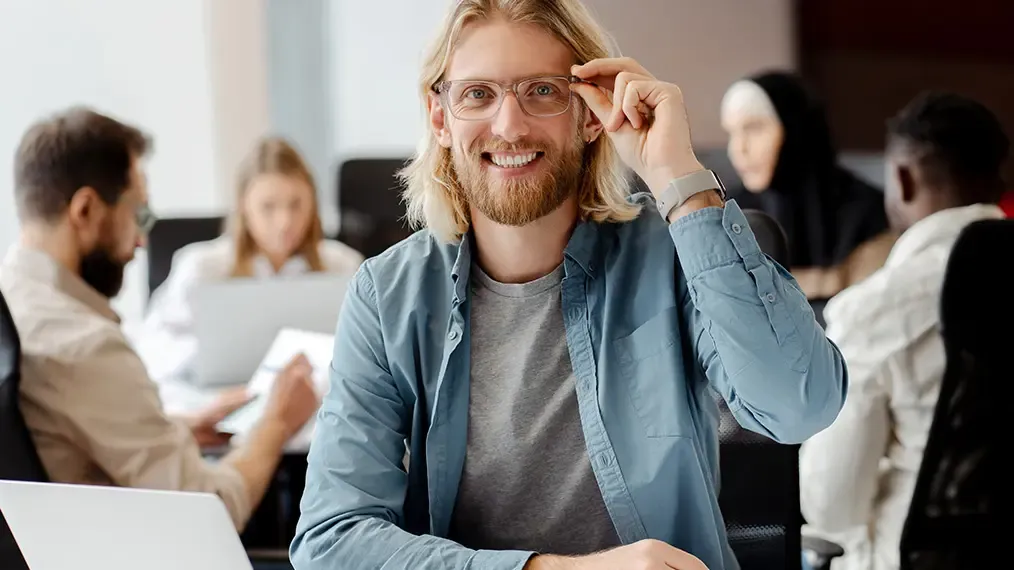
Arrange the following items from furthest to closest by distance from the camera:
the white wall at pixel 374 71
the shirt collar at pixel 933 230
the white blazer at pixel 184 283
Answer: the white wall at pixel 374 71, the white blazer at pixel 184 283, the shirt collar at pixel 933 230

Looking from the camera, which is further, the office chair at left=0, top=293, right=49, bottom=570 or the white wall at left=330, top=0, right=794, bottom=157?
the white wall at left=330, top=0, right=794, bottom=157

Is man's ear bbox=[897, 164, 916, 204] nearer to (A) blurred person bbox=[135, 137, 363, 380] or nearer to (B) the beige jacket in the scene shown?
(B) the beige jacket

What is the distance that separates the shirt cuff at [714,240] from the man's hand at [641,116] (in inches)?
2.8

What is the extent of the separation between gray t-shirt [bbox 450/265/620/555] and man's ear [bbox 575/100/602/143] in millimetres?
249

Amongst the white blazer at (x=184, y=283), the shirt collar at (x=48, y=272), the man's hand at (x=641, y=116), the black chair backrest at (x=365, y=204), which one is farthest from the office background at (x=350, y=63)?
the man's hand at (x=641, y=116)

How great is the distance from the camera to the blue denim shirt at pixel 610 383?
1.20 metres

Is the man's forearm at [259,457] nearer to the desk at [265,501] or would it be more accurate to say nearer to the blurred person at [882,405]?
the desk at [265,501]

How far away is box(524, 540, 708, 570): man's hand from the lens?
112 centimetres

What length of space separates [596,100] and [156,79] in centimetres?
338

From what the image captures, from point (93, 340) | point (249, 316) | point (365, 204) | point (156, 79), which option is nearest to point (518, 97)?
point (93, 340)

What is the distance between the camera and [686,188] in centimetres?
125

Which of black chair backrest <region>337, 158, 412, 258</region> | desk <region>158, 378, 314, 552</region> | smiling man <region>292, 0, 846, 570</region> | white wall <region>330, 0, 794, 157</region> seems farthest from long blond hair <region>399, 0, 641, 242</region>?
white wall <region>330, 0, 794, 157</region>

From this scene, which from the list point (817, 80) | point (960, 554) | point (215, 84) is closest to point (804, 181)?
point (817, 80)

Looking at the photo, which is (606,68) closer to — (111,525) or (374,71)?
(111,525)
